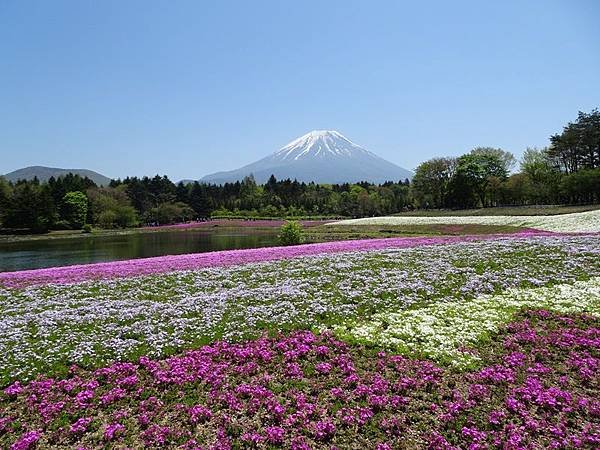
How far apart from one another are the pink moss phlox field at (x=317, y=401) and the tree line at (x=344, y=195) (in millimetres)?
75306

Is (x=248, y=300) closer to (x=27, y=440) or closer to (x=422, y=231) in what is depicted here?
(x=27, y=440)

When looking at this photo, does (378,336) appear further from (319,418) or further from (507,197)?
(507,197)

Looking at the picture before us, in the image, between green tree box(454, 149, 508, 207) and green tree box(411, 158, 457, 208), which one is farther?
green tree box(411, 158, 457, 208)

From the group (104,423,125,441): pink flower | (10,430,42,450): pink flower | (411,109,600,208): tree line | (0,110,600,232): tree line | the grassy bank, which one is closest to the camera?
(10,430,42,450): pink flower

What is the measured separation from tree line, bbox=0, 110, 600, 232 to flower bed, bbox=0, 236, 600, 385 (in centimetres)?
6442

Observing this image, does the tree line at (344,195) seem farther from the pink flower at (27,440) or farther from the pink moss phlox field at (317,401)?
the pink flower at (27,440)

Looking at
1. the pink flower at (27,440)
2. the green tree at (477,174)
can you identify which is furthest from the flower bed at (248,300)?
the green tree at (477,174)

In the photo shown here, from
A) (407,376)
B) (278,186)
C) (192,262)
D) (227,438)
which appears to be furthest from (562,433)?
(278,186)

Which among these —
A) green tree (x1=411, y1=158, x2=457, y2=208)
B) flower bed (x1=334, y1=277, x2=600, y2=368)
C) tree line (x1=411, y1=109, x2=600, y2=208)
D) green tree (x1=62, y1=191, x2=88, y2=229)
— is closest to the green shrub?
flower bed (x1=334, y1=277, x2=600, y2=368)

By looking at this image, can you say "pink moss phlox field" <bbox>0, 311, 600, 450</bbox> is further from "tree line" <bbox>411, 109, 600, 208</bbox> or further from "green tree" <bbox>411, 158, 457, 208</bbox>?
"green tree" <bbox>411, 158, 457, 208</bbox>

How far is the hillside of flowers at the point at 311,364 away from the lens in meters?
7.40

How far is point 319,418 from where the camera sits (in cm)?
779

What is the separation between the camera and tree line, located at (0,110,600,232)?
83062 millimetres

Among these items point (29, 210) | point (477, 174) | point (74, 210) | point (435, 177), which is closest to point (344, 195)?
point (435, 177)
